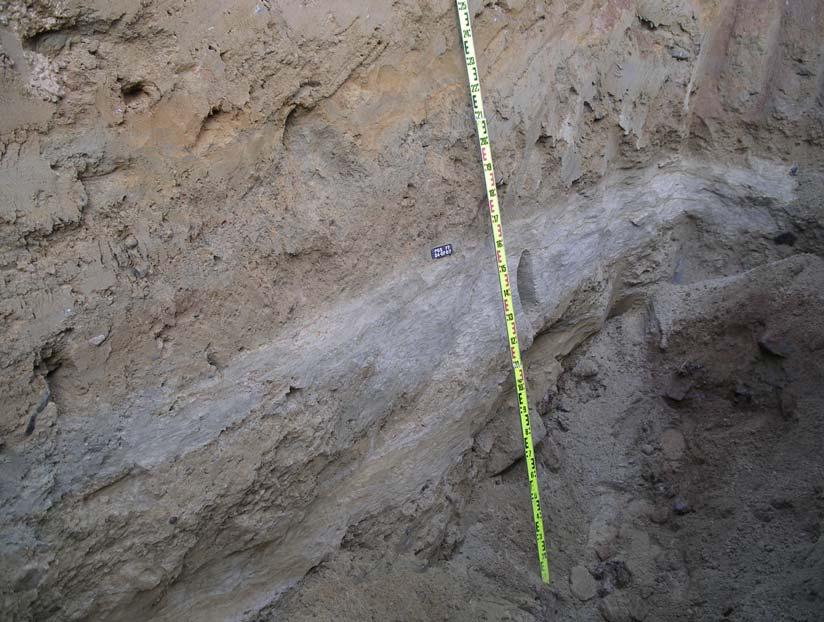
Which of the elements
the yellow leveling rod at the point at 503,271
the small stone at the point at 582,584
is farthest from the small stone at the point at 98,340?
the small stone at the point at 582,584

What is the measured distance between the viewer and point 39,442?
2391 mm

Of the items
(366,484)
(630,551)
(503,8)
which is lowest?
(630,551)

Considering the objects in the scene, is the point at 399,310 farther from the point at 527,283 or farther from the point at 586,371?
the point at 586,371

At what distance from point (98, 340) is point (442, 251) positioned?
1462mm

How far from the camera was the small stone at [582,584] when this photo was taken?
11.0 feet

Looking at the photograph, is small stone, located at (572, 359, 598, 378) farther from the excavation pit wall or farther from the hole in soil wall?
the hole in soil wall

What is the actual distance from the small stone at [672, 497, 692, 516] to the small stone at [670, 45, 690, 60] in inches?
88.3

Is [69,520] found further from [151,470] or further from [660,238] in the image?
[660,238]

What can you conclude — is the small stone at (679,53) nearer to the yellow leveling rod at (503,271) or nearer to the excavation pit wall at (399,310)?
the excavation pit wall at (399,310)

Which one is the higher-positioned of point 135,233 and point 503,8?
point 503,8

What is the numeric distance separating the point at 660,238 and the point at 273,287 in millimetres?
2269

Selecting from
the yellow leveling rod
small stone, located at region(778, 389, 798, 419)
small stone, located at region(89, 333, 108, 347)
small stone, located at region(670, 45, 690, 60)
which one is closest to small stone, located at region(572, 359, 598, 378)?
the yellow leveling rod

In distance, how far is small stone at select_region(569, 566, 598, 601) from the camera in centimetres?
336

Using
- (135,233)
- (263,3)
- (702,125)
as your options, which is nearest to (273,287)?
(135,233)
